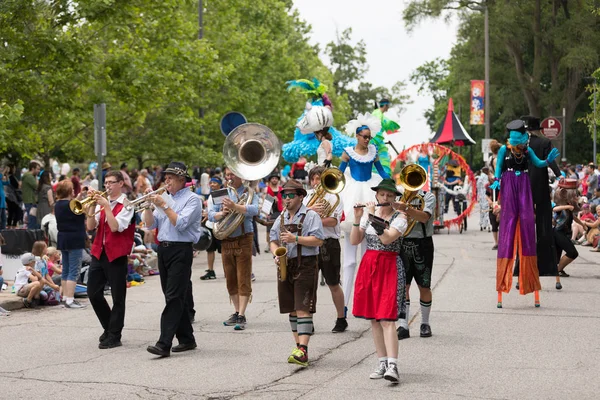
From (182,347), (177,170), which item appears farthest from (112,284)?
(177,170)

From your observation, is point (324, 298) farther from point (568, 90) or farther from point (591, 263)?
point (568, 90)

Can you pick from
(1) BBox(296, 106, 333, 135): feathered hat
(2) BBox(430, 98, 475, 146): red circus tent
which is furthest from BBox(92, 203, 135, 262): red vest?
(2) BBox(430, 98, 475, 146): red circus tent

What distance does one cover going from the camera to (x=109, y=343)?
33.1 ft

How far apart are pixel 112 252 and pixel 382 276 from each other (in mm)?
3188

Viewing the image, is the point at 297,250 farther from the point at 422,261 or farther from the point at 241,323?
the point at 241,323

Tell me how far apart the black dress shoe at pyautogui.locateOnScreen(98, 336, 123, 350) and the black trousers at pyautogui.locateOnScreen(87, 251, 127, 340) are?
0.04 metres

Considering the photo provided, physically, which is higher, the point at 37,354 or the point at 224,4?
the point at 224,4

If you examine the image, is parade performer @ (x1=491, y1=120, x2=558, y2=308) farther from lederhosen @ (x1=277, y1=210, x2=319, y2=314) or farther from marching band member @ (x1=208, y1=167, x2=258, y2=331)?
lederhosen @ (x1=277, y1=210, x2=319, y2=314)

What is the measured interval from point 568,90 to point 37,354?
38.6 meters

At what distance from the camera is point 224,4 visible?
138ft

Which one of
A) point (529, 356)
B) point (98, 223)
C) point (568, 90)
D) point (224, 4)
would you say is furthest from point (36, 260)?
point (568, 90)

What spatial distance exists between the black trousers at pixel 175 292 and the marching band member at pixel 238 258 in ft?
4.38

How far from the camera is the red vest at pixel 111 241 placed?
10125mm

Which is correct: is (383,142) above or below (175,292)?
above
